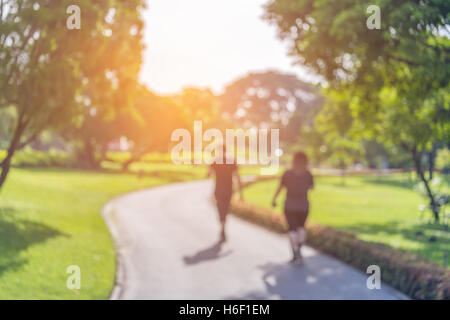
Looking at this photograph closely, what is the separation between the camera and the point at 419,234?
14.1m

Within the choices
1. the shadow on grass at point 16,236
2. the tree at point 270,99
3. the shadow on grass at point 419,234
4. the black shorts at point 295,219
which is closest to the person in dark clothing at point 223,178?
the black shorts at point 295,219

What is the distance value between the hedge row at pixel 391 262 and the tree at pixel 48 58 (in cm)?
626

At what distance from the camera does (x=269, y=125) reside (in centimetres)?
3669

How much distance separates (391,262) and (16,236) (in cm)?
678

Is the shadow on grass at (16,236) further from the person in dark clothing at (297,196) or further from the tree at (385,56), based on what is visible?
the tree at (385,56)

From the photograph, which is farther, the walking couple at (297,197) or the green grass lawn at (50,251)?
the walking couple at (297,197)

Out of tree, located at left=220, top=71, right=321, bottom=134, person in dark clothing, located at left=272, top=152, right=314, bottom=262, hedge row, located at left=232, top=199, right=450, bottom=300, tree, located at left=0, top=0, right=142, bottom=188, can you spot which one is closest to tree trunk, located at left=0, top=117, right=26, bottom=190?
tree, located at left=0, top=0, right=142, bottom=188

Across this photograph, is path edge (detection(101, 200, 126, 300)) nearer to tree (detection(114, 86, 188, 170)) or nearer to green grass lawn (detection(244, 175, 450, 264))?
green grass lawn (detection(244, 175, 450, 264))

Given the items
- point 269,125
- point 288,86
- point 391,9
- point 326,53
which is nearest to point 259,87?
point 288,86

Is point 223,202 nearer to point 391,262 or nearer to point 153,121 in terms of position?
point 391,262

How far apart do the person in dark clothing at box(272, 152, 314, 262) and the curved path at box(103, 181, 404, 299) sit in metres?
0.55

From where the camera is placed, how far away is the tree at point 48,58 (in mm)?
7886

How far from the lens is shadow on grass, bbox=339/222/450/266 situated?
1071cm
